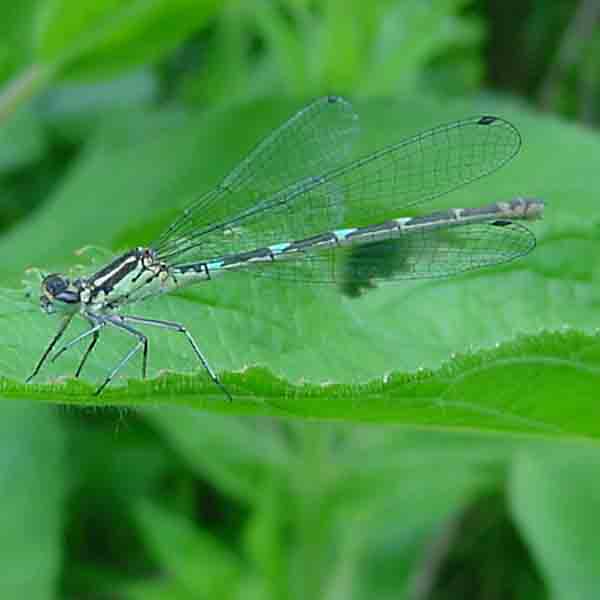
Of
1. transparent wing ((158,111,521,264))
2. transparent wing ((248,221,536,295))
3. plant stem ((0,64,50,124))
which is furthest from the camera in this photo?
plant stem ((0,64,50,124))

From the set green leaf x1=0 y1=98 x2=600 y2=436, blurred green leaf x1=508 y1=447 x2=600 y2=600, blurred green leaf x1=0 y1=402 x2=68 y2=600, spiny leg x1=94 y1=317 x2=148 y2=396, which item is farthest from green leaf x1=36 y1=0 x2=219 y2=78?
Answer: blurred green leaf x1=508 y1=447 x2=600 y2=600

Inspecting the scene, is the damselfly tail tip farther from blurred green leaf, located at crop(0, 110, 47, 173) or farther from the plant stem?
blurred green leaf, located at crop(0, 110, 47, 173)

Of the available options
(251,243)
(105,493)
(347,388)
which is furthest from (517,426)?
(105,493)

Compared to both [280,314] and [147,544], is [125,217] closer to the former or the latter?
[147,544]

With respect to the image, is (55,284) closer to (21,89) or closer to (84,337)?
(84,337)

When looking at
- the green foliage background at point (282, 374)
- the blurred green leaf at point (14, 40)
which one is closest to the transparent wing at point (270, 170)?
the green foliage background at point (282, 374)

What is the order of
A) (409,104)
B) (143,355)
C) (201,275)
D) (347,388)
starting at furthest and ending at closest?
(409,104), (201,275), (143,355), (347,388)
